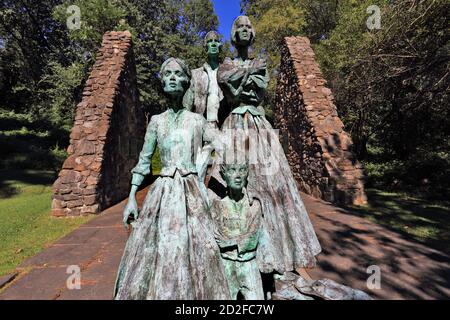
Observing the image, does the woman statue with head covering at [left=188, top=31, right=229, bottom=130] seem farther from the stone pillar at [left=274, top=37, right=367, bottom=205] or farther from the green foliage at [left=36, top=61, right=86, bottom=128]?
the green foliage at [left=36, top=61, right=86, bottom=128]

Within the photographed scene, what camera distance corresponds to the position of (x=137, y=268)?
6.21 feet

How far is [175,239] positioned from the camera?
6.28 ft

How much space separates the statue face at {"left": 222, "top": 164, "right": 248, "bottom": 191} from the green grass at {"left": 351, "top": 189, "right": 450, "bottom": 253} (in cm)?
373

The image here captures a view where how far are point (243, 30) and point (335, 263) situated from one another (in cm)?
299

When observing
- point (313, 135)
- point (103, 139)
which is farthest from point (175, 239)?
point (313, 135)

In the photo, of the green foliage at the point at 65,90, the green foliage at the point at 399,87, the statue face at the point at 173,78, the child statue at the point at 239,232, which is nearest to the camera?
the statue face at the point at 173,78

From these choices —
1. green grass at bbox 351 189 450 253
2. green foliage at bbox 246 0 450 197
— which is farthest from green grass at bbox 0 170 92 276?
green foliage at bbox 246 0 450 197

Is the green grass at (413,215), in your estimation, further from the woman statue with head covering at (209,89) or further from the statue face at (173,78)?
the statue face at (173,78)

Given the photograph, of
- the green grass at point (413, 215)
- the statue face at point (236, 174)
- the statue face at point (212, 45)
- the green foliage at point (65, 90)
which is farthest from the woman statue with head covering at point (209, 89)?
the green foliage at point (65, 90)

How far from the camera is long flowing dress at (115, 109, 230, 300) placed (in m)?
1.86

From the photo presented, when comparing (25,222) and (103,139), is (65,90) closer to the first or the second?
(103,139)

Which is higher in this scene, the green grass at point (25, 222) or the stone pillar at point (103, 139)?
the stone pillar at point (103, 139)

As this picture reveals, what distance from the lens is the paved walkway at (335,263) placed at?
3.40m

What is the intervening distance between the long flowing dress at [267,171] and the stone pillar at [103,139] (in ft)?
18.3
